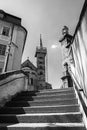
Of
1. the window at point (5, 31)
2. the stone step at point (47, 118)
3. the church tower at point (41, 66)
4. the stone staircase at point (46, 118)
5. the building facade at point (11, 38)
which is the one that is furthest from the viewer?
the church tower at point (41, 66)

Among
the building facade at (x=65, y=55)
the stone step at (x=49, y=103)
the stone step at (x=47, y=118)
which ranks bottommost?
the stone step at (x=47, y=118)

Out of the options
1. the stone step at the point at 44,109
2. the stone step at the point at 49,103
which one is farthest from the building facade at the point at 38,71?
the stone step at the point at 44,109

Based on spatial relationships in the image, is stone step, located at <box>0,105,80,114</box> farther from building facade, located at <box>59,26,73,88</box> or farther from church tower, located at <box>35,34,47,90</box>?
church tower, located at <box>35,34,47,90</box>

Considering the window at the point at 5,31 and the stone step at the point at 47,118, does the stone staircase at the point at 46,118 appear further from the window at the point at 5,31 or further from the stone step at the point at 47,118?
the window at the point at 5,31

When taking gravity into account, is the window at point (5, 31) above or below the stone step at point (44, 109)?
above

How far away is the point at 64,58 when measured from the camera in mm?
14773

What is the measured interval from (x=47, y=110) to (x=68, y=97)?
950 millimetres

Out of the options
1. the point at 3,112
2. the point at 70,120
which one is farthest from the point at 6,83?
the point at 70,120

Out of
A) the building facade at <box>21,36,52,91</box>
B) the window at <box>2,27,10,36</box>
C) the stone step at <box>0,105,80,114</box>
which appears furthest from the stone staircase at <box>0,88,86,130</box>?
the building facade at <box>21,36,52,91</box>

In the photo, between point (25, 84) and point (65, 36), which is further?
point (65, 36)

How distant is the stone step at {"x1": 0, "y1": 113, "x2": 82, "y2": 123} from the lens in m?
2.14

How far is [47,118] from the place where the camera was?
2262 millimetres

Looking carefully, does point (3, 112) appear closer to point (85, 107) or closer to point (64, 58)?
point (85, 107)

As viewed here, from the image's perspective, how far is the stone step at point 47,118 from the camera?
214cm
